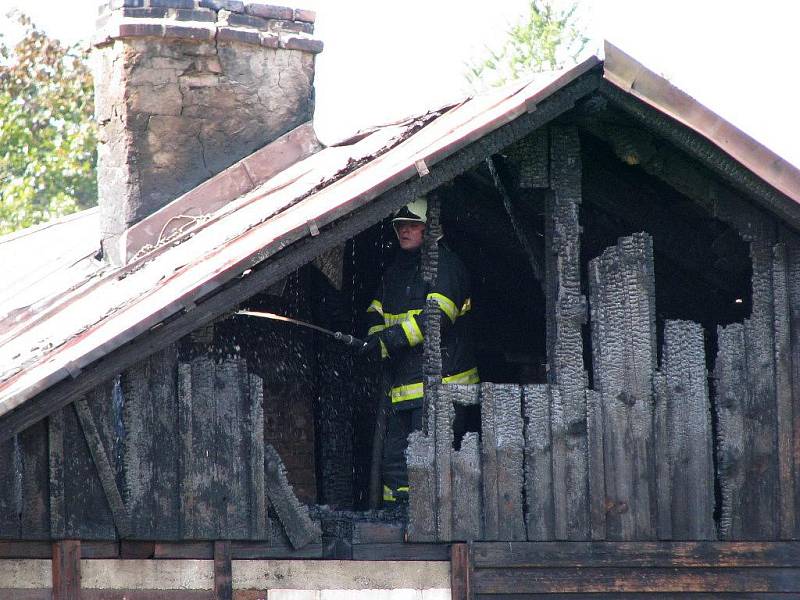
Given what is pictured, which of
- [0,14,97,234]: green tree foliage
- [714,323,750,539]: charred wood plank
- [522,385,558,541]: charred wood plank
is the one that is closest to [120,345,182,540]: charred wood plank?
[522,385,558,541]: charred wood plank

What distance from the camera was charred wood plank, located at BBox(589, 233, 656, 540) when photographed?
349 inches

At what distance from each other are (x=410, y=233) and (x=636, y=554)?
8.20 feet

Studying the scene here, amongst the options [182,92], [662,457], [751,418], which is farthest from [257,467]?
[182,92]

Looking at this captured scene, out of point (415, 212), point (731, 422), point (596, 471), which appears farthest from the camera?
point (415, 212)

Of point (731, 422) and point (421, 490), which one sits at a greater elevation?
point (731, 422)

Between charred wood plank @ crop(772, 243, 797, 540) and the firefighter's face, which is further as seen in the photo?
the firefighter's face

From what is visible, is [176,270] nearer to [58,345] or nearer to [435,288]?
[58,345]

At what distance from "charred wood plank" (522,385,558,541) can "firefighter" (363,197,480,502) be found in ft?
2.80

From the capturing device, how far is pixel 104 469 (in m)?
8.02

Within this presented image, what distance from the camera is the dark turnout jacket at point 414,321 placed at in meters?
9.31

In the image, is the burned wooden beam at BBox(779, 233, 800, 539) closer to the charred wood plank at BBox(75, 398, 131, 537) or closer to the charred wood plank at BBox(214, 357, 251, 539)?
the charred wood plank at BBox(214, 357, 251, 539)

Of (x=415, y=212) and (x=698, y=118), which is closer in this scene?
(x=698, y=118)

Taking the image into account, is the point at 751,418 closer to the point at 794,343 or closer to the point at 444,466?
the point at 794,343

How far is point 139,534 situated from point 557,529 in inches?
97.8
